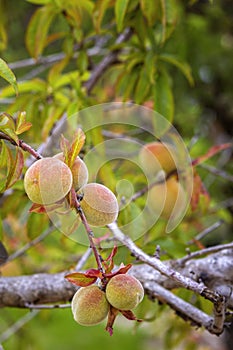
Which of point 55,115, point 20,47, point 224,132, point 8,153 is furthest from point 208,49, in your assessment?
point 8,153

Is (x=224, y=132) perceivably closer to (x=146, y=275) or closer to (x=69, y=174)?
(x=146, y=275)

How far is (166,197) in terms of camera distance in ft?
3.26

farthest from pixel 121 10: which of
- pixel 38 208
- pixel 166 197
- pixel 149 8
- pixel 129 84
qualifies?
pixel 38 208

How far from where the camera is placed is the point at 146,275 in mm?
854

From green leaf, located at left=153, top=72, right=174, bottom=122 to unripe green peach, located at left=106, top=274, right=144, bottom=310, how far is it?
21.1 inches

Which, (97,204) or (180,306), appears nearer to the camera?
(97,204)

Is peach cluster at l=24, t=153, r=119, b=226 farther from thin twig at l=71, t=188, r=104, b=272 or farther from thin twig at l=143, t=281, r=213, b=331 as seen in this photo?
thin twig at l=143, t=281, r=213, b=331

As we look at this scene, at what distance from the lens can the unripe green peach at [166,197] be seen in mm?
987

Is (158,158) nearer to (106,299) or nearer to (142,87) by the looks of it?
(142,87)

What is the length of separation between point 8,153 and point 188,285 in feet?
0.83

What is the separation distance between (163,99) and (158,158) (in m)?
0.11

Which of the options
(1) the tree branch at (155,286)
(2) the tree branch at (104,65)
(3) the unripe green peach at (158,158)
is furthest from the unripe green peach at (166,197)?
(2) the tree branch at (104,65)

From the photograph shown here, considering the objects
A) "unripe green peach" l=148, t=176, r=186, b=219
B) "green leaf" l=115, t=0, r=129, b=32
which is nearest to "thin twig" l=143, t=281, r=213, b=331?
"unripe green peach" l=148, t=176, r=186, b=219

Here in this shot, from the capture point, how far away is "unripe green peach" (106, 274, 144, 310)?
531 mm
